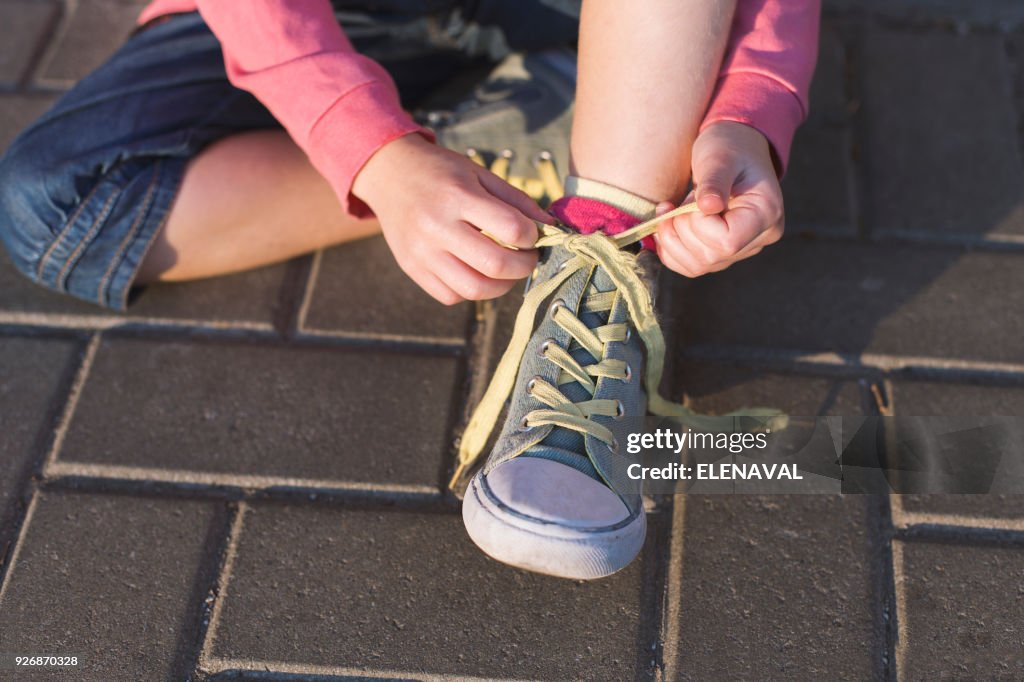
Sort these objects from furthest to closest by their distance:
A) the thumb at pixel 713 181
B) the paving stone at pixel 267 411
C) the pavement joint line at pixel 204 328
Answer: the pavement joint line at pixel 204 328 < the paving stone at pixel 267 411 < the thumb at pixel 713 181

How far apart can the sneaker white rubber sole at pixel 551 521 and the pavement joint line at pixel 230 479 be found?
0.17 m

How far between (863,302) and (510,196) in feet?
1.77

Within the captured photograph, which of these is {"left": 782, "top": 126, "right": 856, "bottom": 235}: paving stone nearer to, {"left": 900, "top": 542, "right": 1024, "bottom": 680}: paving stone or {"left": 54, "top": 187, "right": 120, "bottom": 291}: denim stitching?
{"left": 900, "top": 542, "right": 1024, "bottom": 680}: paving stone

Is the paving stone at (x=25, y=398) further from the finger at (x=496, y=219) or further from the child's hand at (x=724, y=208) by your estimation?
the child's hand at (x=724, y=208)

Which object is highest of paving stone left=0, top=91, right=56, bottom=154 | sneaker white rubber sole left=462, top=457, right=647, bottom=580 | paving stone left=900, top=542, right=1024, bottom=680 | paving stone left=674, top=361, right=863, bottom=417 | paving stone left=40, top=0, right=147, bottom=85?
paving stone left=40, top=0, right=147, bottom=85

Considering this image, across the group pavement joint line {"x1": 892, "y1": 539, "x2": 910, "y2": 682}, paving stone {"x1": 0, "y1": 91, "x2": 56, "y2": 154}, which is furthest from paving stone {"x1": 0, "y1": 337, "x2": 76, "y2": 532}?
pavement joint line {"x1": 892, "y1": 539, "x2": 910, "y2": 682}

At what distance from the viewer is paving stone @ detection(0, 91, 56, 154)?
1.47m

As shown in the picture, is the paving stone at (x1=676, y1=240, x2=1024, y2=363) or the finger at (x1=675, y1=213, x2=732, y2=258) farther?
the paving stone at (x1=676, y1=240, x2=1024, y2=363)

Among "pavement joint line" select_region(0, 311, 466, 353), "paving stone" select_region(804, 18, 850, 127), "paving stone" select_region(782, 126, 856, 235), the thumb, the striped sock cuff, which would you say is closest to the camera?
the thumb

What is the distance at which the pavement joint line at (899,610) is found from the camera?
94 centimetres

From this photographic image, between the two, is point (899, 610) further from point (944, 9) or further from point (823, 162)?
point (944, 9)

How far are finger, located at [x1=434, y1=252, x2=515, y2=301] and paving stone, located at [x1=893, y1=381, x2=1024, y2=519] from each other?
54 cm

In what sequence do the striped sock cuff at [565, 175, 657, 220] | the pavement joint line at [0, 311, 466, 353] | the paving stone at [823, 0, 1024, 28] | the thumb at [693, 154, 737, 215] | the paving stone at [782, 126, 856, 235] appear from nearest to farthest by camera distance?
the thumb at [693, 154, 737, 215]
the striped sock cuff at [565, 175, 657, 220]
the pavement joint line at [0, 311, 466, 353]
the paving stone at [782, 126, 856, 235]
the paving stone at [823, 0, 1024, 28]

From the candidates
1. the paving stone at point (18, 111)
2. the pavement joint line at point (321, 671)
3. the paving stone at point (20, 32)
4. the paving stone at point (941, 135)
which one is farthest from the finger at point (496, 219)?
the paving stone at point (20, 32)
